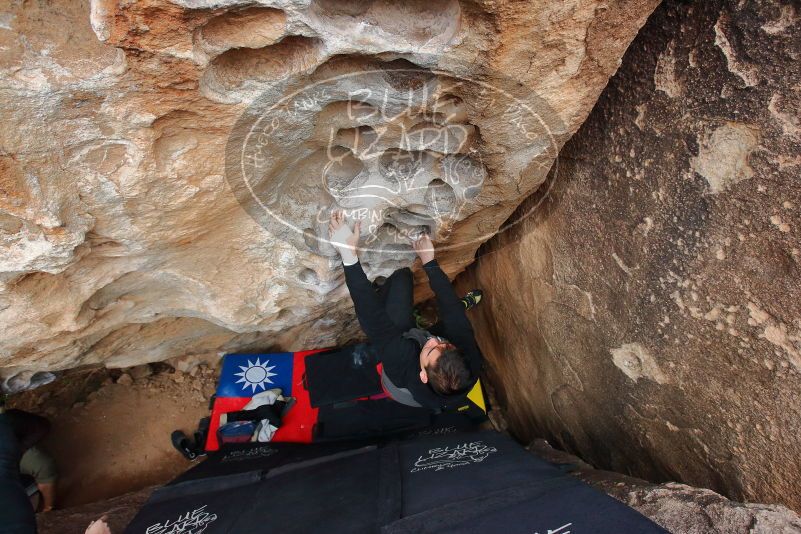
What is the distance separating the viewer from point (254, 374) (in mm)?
2652

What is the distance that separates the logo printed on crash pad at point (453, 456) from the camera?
1.58 m

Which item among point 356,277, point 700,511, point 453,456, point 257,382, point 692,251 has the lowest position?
point 700,511

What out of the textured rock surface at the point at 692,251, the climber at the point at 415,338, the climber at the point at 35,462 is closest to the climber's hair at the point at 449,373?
the climber at the point at 415,338

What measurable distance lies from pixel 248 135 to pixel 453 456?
120 cm

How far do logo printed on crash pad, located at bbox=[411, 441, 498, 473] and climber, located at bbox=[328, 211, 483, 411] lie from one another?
0.16 meters

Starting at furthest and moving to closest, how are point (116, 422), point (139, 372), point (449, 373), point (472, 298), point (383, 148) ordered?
1. point (139, 372)
2. point (116, 422)
3. point (472, 298)
4. point (449, 373)
5. point (383, 148)

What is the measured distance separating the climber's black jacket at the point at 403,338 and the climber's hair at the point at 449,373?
4 cm

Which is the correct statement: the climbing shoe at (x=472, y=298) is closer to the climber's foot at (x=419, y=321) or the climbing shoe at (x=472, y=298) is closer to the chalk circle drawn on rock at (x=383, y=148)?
the climber's foot at (x=419, y=321)

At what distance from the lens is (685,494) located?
1.29 m

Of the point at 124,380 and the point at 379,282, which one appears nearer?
the point at 379,282

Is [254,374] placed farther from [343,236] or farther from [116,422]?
[343,236]

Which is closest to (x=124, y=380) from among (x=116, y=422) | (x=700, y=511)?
(x=116, y=422)

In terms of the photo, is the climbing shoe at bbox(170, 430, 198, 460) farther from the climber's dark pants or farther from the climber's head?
the climber's head

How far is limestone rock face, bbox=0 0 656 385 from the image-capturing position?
3.12 feet
